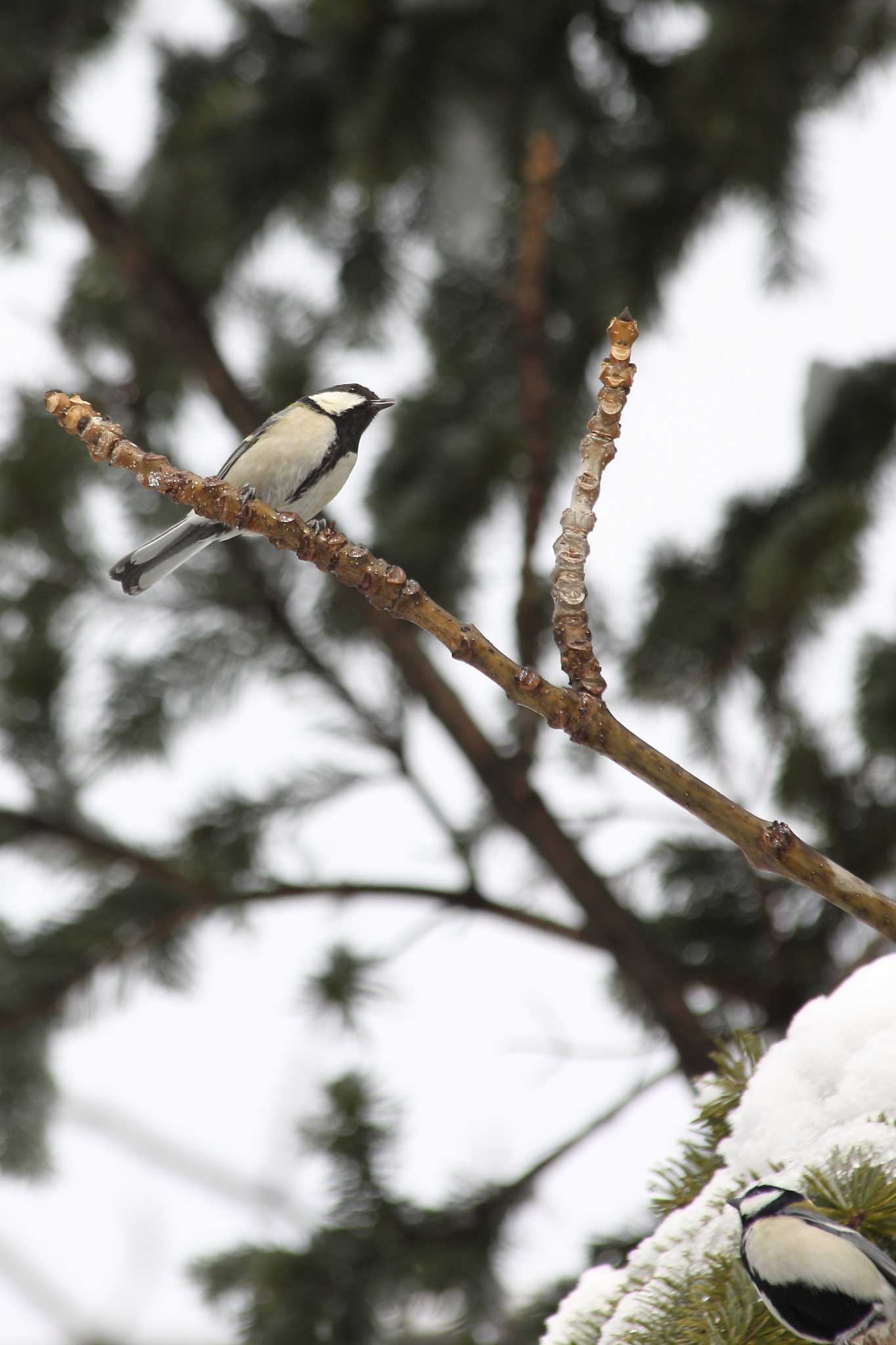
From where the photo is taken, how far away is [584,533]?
784mm

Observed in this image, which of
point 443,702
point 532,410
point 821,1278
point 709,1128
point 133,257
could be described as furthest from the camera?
point 133,257

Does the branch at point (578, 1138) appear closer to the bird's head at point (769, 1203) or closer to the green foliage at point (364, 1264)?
the green foliage at point (364, 1264)

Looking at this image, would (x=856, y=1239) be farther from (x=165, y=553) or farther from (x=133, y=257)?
(x=133, y=257)

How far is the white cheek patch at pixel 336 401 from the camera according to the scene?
1228 mm

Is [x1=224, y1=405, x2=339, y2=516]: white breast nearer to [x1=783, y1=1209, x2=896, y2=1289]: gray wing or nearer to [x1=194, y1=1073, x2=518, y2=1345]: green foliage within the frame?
[x1=783, y1=1209, x2=896, y2=1289]: gray wing

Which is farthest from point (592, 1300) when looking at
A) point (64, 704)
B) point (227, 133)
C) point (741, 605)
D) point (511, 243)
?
point (227, 133)

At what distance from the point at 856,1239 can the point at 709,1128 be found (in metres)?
0.29

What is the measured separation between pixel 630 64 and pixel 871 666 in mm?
1189

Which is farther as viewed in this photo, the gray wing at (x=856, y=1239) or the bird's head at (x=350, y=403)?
the bird's head at (x=350, y=403)

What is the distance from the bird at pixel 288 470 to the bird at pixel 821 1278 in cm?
74

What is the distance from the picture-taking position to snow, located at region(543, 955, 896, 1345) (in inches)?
30.2

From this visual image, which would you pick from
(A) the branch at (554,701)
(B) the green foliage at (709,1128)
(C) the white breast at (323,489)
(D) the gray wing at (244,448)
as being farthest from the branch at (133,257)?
(B) the green foliage at (709,1128)

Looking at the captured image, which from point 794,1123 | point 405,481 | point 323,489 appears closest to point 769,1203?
point 794,1123

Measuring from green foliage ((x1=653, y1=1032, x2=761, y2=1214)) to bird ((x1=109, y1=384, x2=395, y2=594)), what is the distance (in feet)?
1.98
